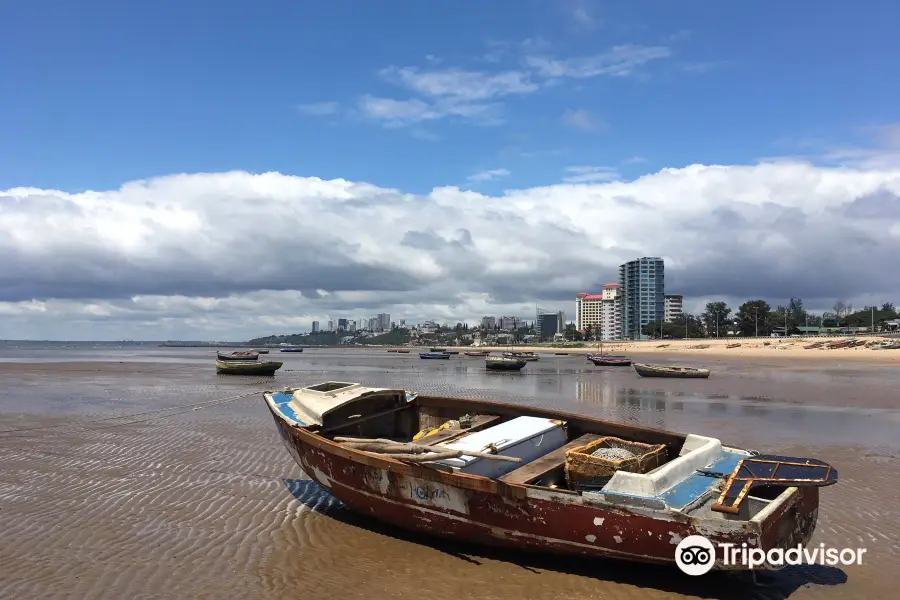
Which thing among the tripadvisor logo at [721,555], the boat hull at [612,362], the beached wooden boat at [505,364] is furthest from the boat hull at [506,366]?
the tripadvisor logo at [721,555]

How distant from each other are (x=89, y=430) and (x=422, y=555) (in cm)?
1339

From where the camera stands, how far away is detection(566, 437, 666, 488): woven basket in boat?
7426 millimetres

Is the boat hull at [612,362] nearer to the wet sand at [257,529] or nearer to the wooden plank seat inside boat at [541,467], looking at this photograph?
the wet sand at [257,529]

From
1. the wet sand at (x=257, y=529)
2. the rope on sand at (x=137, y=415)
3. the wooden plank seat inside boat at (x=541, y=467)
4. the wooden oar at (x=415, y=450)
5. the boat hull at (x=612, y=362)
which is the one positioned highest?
the wooden oar at (x=415, y=450)

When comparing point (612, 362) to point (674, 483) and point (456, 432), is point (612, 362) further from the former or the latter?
point (674, 483)

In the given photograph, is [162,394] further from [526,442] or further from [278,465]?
[526,442]

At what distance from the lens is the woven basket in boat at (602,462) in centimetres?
743

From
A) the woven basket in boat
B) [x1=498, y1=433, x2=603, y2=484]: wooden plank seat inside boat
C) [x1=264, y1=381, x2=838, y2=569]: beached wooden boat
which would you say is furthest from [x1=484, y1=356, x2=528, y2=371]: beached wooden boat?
the woven basket in boat

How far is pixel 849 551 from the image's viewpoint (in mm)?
7344

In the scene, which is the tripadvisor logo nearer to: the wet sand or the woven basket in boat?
the wet sand

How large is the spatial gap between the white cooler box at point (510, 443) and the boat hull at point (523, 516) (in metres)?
0.43

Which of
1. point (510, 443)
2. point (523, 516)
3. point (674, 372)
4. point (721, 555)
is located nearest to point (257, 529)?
point (510, 443)

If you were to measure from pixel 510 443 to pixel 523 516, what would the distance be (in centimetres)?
174

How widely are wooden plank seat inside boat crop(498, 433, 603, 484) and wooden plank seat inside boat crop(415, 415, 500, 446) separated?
1261mm
